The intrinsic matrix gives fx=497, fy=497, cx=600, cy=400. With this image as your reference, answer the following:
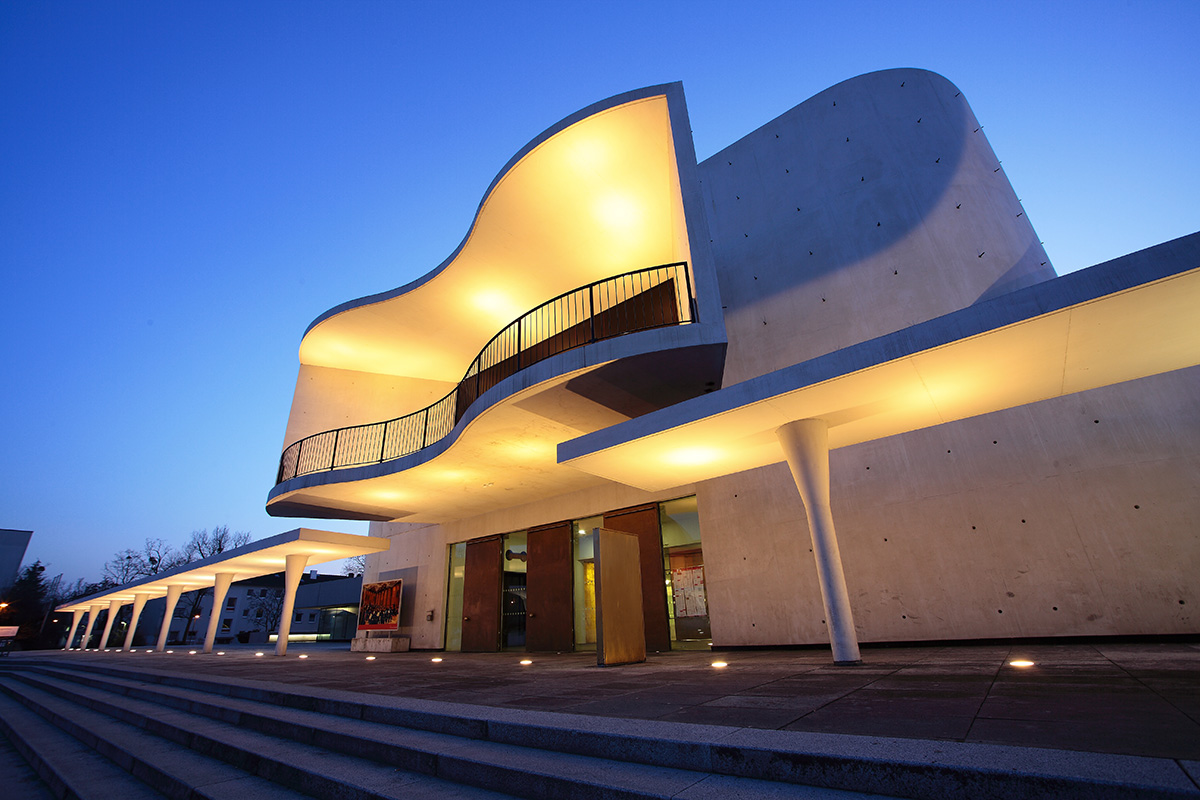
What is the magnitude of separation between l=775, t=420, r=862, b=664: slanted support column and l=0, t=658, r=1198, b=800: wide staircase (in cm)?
440

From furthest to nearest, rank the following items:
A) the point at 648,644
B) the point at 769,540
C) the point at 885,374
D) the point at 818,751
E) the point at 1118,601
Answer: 1. the point at 648,644
2. the point at 769,540
3. the point at 1118,601
4. the point at 885,374
5. the point at 818,751

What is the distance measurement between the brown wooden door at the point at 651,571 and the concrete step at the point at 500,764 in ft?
24.7

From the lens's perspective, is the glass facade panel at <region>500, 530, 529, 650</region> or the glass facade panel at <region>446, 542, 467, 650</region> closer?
the glass facade panel at <region>500, 530, 529, 650</region>

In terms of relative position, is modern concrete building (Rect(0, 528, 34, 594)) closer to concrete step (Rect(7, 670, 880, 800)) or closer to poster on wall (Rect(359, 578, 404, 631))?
poster on wall (Rect(359, 578, 404, 631))

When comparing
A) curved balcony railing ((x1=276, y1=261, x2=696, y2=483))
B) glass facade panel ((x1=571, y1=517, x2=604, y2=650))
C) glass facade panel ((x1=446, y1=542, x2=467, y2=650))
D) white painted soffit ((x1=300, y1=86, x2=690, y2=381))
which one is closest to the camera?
white painted soffit ((x1=300, y1=86, x2=690, y2=381))

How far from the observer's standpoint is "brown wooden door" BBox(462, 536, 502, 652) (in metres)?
16.1

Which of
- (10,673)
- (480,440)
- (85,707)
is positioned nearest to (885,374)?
(480,440)

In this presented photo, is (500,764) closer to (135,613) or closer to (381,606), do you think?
(381,606)

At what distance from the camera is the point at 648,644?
11898 mm

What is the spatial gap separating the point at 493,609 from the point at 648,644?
6.42 meters

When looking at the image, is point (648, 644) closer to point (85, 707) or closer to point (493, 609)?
point (493, 609)

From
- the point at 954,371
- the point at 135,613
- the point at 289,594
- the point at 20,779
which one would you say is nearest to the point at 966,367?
the point at 954,371

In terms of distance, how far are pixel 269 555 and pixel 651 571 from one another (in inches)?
556

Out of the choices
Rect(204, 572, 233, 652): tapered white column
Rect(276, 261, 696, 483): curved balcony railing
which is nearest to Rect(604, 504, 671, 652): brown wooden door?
Rect(276, 261, 696, 483): curved balcony railing
